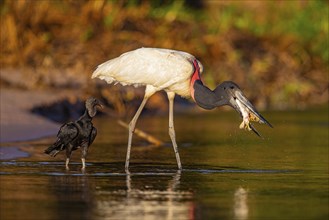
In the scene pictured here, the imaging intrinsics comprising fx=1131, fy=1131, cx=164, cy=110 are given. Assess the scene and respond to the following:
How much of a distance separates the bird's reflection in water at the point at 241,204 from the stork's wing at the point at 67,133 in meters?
2.26

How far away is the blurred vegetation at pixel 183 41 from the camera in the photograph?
2164cm

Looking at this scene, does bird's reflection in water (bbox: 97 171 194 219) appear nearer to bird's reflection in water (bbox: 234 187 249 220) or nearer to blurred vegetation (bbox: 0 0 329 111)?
bird's reflection in water (bbox: 234 187 249 220)

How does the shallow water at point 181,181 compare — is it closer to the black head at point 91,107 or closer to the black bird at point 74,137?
the black bird at point 74,137

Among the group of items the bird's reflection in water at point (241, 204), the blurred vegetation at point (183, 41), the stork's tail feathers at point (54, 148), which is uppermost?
the blurred vegetation at point (183, 41)

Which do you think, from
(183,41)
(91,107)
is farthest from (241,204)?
(183,41)

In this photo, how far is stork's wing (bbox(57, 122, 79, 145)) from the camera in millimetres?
11688

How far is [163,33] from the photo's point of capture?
24141 millimetres

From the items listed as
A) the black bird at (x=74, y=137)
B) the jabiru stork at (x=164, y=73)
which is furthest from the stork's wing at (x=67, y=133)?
the jabiru stork at (x=164, y=73)

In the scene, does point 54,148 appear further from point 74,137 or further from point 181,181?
point 181,181

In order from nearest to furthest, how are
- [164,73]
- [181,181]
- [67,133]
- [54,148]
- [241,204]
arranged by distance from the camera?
[241,204]
[181,181]
[67,133]
[54,148]
[164,73]

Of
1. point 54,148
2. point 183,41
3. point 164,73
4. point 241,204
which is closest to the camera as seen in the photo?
point 241,204

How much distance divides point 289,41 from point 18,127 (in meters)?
12.3

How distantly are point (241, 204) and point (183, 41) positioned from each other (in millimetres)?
A: 15641

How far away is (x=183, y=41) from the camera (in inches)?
969
